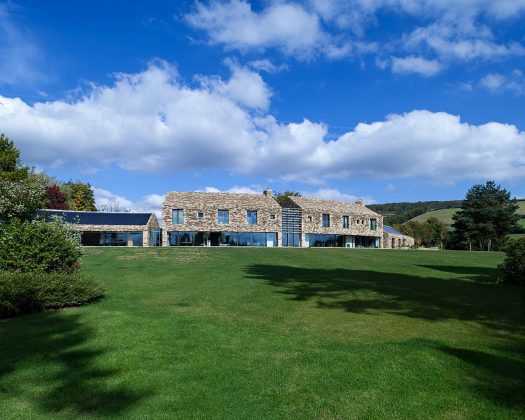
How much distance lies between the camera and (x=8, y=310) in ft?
34.9

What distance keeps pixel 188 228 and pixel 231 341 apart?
44173 mm

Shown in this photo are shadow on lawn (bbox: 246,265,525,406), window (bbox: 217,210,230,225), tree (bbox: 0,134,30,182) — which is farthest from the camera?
window (bbox: 217,210,230,225)

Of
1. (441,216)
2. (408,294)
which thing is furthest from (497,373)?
(441,216)

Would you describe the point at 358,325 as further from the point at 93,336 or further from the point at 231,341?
the point at 93,336

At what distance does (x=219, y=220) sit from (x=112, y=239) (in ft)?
44.7

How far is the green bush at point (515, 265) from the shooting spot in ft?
54.8

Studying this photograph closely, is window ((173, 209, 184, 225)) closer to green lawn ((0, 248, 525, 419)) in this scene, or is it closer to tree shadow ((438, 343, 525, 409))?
Answer: green lawn ((0, 248, 525, 419))

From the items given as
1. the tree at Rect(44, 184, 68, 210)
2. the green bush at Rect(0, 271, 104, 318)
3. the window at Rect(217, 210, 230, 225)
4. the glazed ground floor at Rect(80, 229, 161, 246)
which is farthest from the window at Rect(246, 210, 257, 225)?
the green bush at Rect(0, 271, 104, 318)

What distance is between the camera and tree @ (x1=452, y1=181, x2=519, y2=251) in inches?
2511

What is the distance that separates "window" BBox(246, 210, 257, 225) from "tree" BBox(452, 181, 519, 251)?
3483cm

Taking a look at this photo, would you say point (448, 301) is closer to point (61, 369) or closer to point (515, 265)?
point (515, 265)

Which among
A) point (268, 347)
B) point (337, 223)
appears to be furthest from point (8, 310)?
point (337, 223)

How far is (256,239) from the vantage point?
55.3m

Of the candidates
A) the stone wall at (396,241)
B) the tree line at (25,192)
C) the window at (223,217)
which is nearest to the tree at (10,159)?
the tree line at (25,192)
